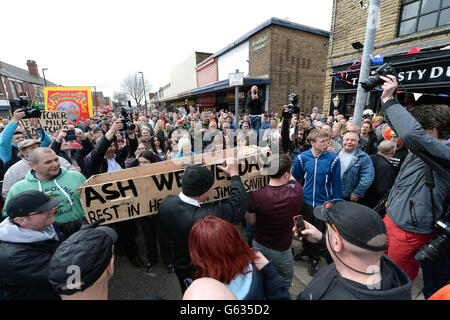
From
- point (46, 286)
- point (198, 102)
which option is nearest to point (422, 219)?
point (46, 286)

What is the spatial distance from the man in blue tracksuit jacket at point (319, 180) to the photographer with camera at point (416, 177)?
0.81 metres

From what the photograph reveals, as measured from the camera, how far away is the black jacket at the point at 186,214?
5.54ft

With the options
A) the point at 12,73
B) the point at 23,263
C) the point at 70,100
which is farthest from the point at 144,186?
the point at 12,73

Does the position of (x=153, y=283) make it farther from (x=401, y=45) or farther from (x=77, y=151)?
(x=401, y=45)

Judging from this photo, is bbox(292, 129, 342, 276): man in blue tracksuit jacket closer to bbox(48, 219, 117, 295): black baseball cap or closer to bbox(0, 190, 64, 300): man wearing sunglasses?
bbox(48, 219, 117, 295): black baseball cap

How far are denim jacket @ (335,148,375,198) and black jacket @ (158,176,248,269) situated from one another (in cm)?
238

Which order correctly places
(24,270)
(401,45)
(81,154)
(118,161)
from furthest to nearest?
(401,45)
(81,154)
(118,161)
(24,270)

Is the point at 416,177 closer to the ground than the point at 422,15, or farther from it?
closer to the ground

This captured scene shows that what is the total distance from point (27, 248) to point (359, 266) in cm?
227

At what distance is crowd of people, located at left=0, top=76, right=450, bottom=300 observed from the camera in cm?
108

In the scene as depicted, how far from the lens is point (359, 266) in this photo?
1064 mm

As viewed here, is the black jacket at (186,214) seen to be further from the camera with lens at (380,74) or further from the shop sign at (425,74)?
the shop sign at (425,74)

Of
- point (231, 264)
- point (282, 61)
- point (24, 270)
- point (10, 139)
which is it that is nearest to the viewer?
point (231, 264)

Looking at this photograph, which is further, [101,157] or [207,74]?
[207,74]
